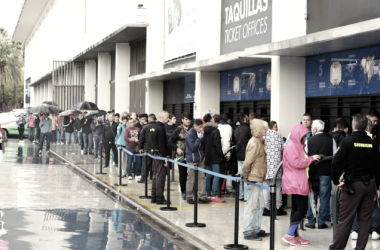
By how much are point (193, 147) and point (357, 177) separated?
498 centimetres

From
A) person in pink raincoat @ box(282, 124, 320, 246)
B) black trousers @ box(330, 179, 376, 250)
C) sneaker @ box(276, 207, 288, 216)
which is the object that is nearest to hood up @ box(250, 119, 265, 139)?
person in pink raincoat @ box(282, 124, 320, 246)

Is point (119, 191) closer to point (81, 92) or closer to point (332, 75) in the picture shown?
point (332, 75)

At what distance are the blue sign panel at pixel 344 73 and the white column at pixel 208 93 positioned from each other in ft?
17.8

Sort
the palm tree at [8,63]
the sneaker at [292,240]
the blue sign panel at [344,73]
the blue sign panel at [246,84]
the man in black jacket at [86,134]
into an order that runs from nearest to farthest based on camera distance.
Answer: the sneaker at [292,240] < the blue sign panel at [344,73] < the blue sign panel at [246,84] < the man in black jacket at [86,134] < the palm tree at [8,63]

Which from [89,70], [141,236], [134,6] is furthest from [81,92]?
[141,236]

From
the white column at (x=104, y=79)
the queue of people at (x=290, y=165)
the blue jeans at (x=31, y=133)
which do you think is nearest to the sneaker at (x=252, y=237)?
the queue of people at (x=290, y=165)

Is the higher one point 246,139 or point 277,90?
point 277,90

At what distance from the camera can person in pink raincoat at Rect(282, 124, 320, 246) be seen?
784 centimetres

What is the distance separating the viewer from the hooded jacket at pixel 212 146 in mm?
11789

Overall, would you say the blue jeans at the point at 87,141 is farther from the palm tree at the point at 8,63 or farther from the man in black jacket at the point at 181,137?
the palm tree at the point at 8,63

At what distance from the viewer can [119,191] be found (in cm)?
1377

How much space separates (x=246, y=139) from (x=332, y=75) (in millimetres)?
2189

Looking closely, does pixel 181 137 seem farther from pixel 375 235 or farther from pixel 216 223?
pixel 375 235

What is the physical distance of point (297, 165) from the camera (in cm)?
782
